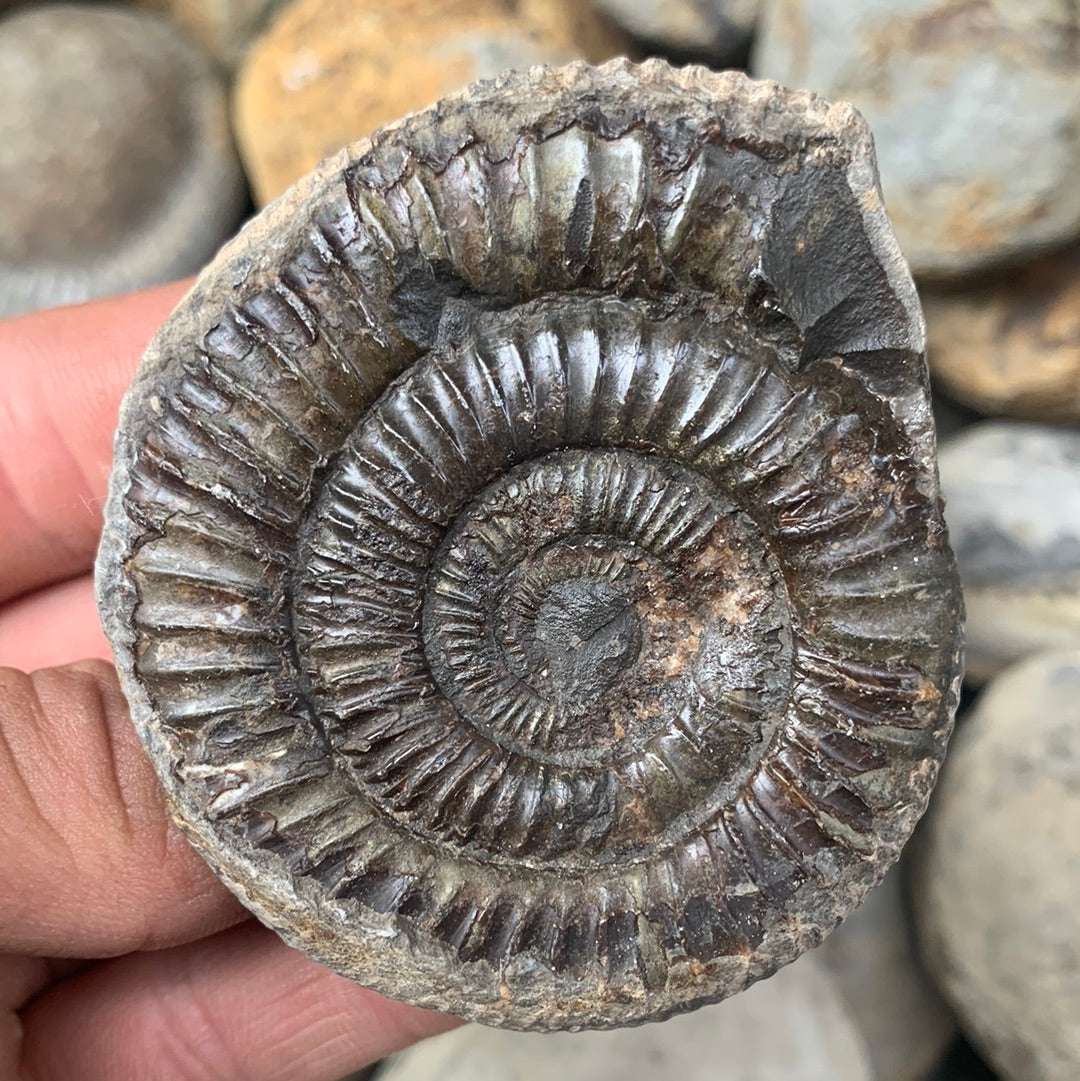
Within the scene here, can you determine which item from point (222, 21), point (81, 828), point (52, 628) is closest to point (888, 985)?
point (81, 828)

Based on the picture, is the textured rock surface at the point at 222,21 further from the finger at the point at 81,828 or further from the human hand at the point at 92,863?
the finger at the point at 81,828

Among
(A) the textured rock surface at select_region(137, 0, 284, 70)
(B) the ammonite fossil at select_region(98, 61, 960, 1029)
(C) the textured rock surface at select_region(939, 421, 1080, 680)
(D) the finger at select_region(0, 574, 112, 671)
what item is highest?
(A) the textured rock surface at select_region(137, 0, 284, 70)

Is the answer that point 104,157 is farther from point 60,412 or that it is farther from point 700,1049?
point 700,1049

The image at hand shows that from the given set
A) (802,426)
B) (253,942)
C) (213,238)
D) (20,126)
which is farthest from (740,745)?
(20,126)

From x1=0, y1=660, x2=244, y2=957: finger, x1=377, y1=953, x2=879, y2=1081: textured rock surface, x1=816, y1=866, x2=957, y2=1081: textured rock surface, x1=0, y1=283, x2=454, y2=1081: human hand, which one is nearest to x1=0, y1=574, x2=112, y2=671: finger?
x1=0, y1=283, x2=454, y2=1081: human hand

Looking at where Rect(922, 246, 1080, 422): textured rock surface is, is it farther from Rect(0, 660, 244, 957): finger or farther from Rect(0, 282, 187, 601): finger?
Rect(0, 660, 244, 957): finger

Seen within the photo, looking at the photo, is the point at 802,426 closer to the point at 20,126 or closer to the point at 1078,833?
the point at 1078,833

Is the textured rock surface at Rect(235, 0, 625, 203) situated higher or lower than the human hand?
higher
